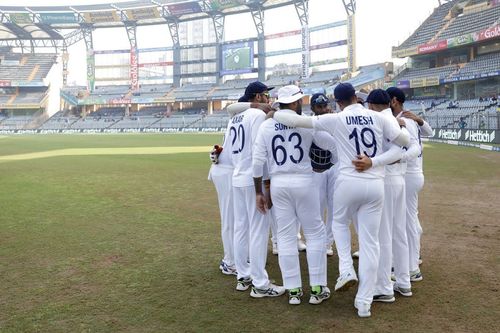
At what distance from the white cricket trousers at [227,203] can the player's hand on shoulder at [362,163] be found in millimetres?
1709

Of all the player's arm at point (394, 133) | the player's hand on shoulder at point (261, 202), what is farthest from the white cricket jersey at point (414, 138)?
the player's hand on shoulder at point (261, 202)

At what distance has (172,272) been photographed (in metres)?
5.52

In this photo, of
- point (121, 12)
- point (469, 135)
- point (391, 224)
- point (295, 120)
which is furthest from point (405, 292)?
point (121, 12)

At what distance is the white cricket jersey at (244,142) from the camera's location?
500 centimetres

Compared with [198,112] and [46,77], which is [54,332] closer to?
[198,112]

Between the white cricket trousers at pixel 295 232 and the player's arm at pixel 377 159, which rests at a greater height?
the player's arm at pixel 377 159

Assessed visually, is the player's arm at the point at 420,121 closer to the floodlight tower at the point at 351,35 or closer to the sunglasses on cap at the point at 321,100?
the sunglasses on cap at the point at 321,100

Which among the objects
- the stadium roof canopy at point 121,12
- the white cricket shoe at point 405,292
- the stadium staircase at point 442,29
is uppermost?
the stadium roof canopy at point 121,12

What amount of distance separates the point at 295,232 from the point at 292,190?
48 centimetres

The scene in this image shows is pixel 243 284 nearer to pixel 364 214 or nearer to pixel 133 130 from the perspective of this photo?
pixel 364 214

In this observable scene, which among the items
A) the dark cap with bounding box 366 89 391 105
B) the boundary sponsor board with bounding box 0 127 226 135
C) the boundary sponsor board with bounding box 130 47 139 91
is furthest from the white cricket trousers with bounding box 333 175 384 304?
the boundary sponsor board with bounding box 130 47 139 91

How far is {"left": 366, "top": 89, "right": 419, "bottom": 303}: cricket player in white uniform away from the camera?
459 centimetres

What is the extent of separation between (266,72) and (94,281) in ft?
226

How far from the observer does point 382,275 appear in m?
4.62
